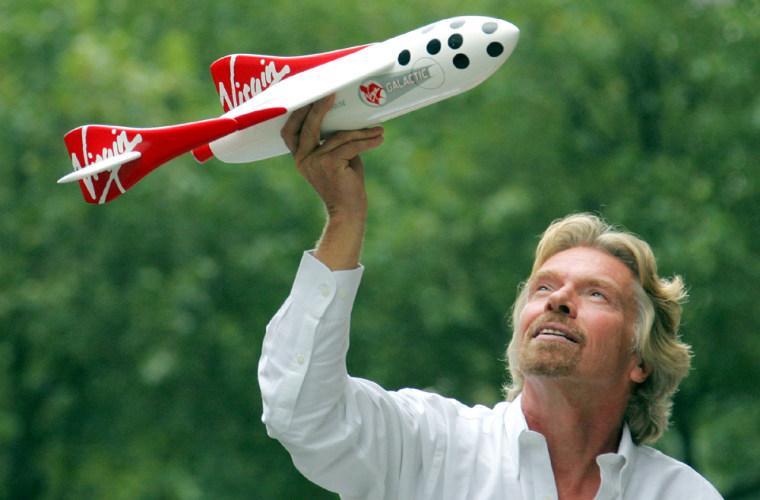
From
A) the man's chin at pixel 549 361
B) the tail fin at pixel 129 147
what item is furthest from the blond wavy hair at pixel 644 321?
the tail fin at pixel 129 147

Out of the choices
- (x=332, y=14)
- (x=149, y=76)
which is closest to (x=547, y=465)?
(x=149, y=76)

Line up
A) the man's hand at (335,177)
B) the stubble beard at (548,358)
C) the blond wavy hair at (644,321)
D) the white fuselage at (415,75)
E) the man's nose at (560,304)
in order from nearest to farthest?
the man's hand at (335,177)
the white fuselage at (415,75)
the stubble beard at (548,358)
the man's nose at (560,304)
the blond wavy hair at (644,321)

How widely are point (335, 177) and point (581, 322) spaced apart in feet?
2.96

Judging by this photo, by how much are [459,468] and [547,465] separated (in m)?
0.26

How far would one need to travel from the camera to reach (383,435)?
2.95m

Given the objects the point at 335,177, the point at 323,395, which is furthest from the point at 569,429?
the point at 335,177

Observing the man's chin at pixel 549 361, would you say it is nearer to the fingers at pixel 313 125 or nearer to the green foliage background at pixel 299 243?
the fingers at pixel 313 125

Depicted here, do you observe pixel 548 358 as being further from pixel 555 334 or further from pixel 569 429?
pixel 569 429

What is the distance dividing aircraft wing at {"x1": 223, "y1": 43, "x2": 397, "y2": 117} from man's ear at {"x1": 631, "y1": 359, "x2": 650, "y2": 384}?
126 cm

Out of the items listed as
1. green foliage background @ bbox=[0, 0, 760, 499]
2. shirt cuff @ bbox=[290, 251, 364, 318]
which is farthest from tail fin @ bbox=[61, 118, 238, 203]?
green foliage background @ bbox=[0, 0, 760, 499]

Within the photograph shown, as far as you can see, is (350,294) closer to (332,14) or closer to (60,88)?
(60,88)

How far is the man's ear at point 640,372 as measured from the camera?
3.46 m

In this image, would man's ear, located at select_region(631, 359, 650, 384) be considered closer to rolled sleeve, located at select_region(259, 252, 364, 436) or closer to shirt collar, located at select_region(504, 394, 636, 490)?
shirt collar, located at select_region(504, 394, 636, 490)

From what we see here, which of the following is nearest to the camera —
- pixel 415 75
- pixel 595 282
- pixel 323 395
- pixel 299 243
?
pixel 323 395
